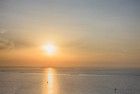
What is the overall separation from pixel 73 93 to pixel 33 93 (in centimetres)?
278

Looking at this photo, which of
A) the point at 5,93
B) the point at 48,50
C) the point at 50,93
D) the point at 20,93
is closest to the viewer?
the point at 48,50

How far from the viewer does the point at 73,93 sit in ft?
56.7

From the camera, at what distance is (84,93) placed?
1725 cm

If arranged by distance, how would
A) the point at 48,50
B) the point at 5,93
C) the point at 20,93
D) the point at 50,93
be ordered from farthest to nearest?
1. the point at 50,93
2. the point at 20,93
3. the point at 5,93
4. the point at 48,50

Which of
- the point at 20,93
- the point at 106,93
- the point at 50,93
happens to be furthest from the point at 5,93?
the point at 106,93

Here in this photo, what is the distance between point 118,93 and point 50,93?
488cm

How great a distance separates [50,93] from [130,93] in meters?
5.69

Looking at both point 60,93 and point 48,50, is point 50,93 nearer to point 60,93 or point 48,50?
point 60,93

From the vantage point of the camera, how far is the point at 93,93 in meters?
17.1

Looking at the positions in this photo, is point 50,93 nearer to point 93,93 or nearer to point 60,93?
point 60,93

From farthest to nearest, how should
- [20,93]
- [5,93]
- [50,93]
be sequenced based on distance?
[50,93], [20,93], [5,93]

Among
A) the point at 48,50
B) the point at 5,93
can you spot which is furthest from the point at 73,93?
the point at 48,50

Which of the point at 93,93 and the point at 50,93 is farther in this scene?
the point at 50,93

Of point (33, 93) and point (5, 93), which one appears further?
point (33, 93)
